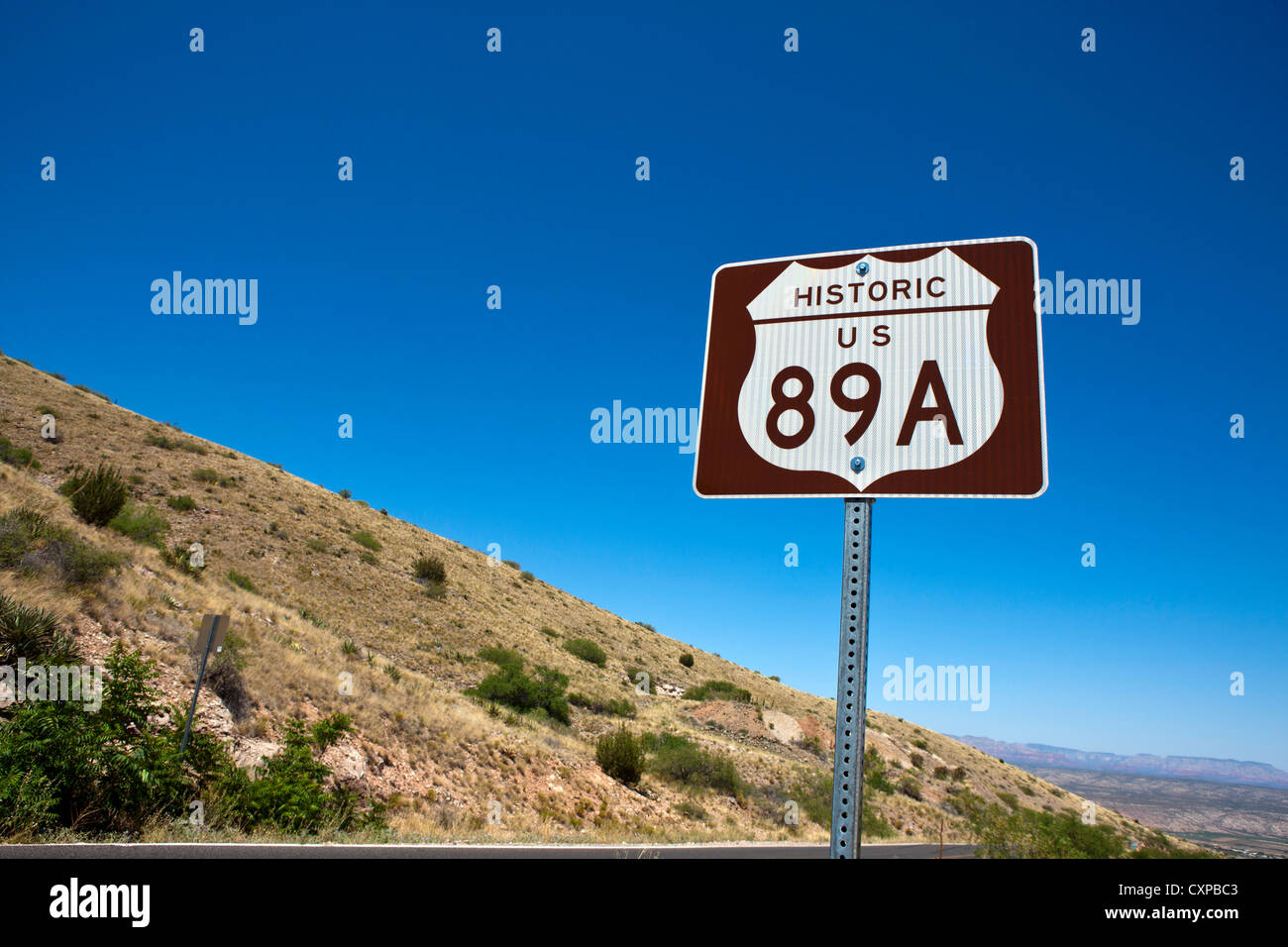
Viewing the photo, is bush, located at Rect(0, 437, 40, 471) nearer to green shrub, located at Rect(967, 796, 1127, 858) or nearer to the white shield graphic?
the white shield graphic

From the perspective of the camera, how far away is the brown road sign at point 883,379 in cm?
207

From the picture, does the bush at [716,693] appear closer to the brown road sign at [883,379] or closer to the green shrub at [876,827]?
the green shrub at [876,827]

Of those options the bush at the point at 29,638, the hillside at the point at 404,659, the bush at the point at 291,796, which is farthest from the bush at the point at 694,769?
the bush at the point at 29,638

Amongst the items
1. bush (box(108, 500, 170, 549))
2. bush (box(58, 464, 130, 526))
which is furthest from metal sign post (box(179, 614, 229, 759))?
bush (box(108, 500, 170, 549))

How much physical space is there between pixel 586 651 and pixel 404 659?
586 inches

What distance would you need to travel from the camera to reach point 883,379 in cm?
221

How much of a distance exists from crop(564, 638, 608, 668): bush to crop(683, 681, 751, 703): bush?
615 cm

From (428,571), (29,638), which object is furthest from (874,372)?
(428,571)

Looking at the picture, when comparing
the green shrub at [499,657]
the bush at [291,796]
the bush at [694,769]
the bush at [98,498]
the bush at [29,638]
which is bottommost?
the bush at [694,769]

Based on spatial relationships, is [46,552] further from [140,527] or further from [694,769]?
[694,769]

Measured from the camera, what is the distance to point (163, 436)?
4009cm
